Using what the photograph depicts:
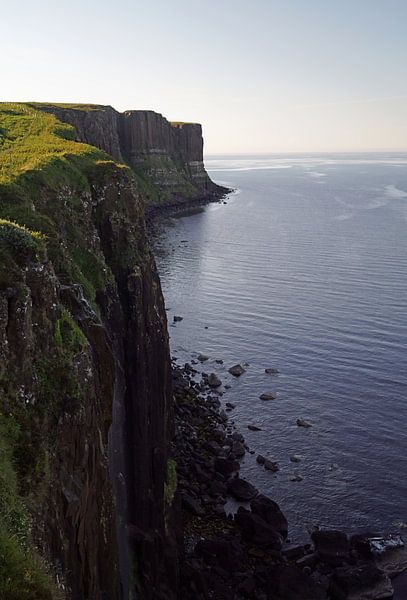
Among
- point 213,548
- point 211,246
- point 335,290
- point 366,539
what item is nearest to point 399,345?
point 335,290


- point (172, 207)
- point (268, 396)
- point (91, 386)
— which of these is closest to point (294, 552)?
point (268, 396)

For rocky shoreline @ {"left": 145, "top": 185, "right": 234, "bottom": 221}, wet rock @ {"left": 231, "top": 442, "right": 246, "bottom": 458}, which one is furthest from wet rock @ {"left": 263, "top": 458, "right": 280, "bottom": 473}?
rocky shoreline @ {"left": 145, "top": 185, "right": 234, "bottom": 221}

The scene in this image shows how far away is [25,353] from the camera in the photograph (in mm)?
15336

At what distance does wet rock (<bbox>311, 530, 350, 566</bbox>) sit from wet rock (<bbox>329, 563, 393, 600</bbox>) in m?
1.00

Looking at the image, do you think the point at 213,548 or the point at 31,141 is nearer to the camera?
the point at 213,548

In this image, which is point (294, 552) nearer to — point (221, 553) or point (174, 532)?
point (221, 553)

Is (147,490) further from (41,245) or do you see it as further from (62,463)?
(41,245)

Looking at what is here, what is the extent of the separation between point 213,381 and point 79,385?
3994 centimetres

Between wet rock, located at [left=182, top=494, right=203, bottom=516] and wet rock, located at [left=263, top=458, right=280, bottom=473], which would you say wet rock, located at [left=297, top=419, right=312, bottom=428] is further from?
wet rock, located at [left=182, top=494, right=203, bottom=516]

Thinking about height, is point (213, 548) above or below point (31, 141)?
below

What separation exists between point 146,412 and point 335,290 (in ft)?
191

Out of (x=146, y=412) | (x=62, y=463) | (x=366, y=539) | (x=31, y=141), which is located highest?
(x=31, y=141)

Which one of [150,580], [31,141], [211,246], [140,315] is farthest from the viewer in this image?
[211,246]

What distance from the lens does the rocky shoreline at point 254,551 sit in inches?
1219
